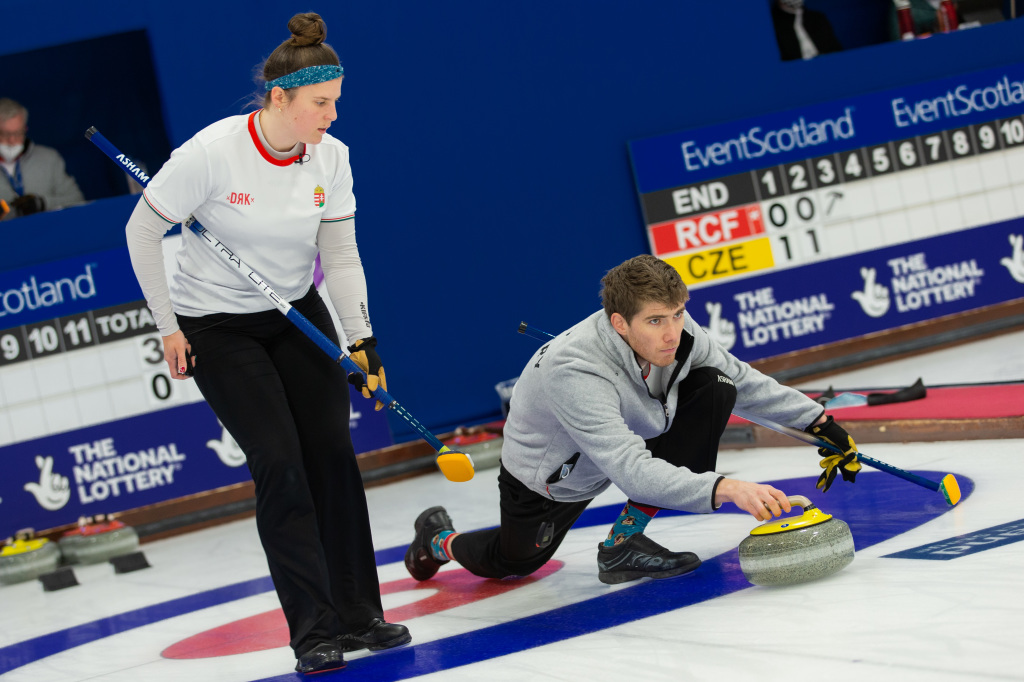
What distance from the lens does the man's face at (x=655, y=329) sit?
2415 millimetres

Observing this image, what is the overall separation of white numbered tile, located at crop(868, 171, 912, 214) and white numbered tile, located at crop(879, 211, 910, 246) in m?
0.04

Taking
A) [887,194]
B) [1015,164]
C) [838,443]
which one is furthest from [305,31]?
[1015,164]

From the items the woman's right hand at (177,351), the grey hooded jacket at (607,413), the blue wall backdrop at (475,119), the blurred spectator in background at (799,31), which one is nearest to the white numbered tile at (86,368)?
the blue wall backdrop at (475,119)

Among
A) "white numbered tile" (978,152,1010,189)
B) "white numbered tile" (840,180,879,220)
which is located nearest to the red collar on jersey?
"white numbered tile" (840,180,879,220)

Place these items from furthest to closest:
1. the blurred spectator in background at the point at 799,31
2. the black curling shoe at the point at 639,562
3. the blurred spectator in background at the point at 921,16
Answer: the blurred spectator in background at the point at 921,16 → the blurred spectator in background at the point at 799,31 → the black curling shoe at the point at 639,562

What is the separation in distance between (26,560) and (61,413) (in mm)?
777

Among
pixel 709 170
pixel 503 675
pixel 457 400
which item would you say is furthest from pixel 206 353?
pixel 709 170

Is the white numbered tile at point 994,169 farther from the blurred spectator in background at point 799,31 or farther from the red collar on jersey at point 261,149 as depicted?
the red collar on jersey at point 261,149

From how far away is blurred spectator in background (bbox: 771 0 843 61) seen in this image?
684 cm

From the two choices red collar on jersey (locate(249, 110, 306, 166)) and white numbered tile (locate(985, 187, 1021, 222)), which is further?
white numbered tile (locate(985, 187, 1021, 222))

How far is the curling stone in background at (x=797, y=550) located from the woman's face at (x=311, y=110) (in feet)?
4.35

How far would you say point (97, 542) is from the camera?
201 inches

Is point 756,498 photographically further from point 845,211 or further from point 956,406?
point 845,211

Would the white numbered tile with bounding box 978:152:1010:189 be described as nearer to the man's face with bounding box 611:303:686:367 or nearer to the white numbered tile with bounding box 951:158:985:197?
the white numbered tile with bounding box 951:158:985:197
